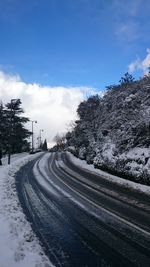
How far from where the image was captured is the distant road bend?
6852mm

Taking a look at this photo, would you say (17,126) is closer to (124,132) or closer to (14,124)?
(14,124)

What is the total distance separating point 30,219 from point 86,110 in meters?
38.6

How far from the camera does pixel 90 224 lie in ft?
31.0

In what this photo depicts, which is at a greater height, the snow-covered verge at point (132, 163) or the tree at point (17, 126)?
the tree at point (17, 126)

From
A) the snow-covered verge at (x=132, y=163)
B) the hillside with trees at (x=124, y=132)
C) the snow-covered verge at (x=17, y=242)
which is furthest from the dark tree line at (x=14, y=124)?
the snow-covered verge at (x=17, y=242)

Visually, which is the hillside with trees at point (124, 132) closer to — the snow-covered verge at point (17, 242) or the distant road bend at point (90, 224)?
the distant road bend at point (90, 224)

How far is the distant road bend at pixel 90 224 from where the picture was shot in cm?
685

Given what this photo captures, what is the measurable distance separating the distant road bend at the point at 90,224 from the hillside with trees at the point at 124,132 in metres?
4.48

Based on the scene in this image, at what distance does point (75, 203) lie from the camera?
41.3ft

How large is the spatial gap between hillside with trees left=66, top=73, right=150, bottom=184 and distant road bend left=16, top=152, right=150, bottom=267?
448 cm

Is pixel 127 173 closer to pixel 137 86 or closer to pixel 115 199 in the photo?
pixel 115 199

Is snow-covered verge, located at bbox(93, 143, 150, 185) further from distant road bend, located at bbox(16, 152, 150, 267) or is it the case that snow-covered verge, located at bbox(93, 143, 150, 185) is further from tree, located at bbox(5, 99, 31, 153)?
tree, located at bbox(5, 99, 31, 153)

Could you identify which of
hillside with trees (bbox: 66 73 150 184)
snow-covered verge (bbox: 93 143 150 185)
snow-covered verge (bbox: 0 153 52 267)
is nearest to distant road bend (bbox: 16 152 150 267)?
snow-covered verge (bbox: 0 153 52 267)

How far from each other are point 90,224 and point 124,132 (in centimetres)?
1704
